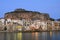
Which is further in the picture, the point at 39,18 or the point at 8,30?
the point at 39,18

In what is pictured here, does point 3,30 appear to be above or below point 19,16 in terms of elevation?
below

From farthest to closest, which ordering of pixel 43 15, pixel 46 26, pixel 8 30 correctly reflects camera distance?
pixel 43 15, pixel 46 26, pixel 8 30

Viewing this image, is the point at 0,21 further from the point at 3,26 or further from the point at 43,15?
the point at 43,15

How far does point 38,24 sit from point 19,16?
1687cm


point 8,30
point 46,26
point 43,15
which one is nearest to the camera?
point 8,30

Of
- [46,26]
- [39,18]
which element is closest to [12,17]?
[39,18]

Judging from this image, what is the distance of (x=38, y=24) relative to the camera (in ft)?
258

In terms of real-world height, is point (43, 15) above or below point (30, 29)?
above

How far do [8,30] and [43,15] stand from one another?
26.0 meters

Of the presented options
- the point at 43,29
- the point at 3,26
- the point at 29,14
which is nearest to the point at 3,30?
the point at 3,26

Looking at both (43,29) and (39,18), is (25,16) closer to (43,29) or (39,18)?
(39,18)

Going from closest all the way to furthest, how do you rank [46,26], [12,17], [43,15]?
1. [46,26]
2. [12,17]
3. [43,15]

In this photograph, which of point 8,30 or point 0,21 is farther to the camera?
point 0,21

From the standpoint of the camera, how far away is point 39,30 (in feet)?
261
